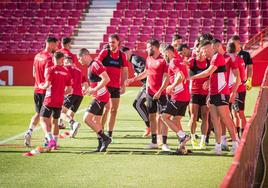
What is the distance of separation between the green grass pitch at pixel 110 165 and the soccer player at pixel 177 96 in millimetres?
525

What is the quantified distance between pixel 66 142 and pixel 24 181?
4.56m

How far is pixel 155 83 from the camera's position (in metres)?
13.1

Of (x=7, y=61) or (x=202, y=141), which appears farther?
(x=7, y=61)

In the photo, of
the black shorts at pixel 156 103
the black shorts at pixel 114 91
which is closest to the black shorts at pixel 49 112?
the black shorts at pixel 156 103

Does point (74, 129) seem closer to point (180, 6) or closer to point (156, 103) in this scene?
point (156, 103)

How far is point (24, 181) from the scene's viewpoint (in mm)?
9625

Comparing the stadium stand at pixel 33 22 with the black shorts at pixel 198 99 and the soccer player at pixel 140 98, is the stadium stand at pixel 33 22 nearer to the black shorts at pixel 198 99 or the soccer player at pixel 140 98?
the soccer player at pixel 140 98

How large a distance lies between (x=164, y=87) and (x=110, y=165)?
221 cm

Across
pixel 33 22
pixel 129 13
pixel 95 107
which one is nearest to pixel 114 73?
pixel 95 107

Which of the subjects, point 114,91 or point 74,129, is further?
point 74,129

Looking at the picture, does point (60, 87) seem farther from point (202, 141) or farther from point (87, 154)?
point (202, 141)

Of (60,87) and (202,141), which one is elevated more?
(60,87)

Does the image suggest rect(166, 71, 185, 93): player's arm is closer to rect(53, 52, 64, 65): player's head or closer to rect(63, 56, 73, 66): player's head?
rect(53, 52, 64, 65): player's head

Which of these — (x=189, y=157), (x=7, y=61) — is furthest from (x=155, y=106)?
(x=7, y=61)
